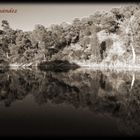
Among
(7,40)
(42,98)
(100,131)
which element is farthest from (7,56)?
(100,131)

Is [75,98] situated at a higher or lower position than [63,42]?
lower

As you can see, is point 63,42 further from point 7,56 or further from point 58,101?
point 58,101

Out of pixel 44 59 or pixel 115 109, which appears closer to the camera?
pixel 115 109

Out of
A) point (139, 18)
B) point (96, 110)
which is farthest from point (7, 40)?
point (96, 110)

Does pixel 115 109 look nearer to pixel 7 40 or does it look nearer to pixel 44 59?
pixel 44 59

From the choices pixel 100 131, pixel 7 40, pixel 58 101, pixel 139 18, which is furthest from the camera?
pixel 7 40

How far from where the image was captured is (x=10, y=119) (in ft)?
28.6

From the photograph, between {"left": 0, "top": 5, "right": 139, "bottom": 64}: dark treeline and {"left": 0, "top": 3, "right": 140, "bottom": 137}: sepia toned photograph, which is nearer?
{"left": 0, "top": 3, "right": 140, "bottom": 137}: sepia toned photograph

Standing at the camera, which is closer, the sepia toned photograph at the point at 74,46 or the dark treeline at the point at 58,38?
the sepia toned photograph at the point at 74,46

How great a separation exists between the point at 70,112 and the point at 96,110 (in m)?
0.84

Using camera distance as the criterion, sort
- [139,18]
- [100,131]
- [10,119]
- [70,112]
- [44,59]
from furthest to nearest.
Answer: [44,59], [139,18], [70,112], [10,119], [100,131]

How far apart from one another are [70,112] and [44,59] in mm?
36351

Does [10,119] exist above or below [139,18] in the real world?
below

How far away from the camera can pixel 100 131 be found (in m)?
7.21
